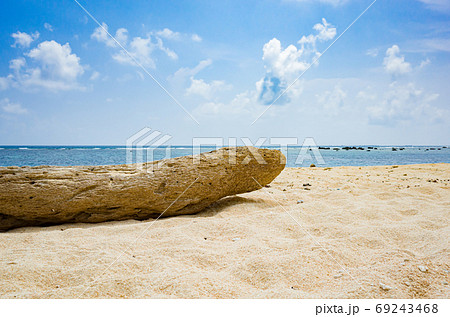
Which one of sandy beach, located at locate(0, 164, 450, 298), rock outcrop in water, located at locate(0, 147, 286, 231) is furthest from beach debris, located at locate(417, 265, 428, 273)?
rock outcrop in water, located at locate(0, 147, 286, 231)

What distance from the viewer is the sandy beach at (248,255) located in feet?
7.95

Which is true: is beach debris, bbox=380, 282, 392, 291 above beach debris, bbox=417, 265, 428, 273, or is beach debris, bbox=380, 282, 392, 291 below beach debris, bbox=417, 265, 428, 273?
below

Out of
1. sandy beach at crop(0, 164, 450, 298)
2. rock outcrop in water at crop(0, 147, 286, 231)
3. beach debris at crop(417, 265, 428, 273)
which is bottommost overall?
sandy beach at crop(0, 164, 450, 298)

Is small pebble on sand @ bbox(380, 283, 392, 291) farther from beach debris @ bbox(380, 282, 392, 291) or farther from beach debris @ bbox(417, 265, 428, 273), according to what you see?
beach debris @ bbox(417, 265, 428, 273)

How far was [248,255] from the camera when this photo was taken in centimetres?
313

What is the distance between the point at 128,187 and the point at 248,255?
8.70ft

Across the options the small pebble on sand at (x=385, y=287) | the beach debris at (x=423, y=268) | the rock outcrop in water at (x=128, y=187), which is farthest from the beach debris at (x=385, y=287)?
the rock outcrop in water at (x=128, y=187)

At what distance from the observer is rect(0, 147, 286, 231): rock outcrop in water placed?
14.8 ft

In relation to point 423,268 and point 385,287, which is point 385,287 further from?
point 423,268

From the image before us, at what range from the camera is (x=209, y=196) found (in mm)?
5285

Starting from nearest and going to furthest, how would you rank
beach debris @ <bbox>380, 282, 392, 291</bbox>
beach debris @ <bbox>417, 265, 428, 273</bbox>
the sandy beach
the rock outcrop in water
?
beach debris @ <bbox>380, 282, 392, 291</bbox>
the sandy beach
beach debris @ <bbox>417, 265, 428, 273</bbox>
the rock outcrop in water

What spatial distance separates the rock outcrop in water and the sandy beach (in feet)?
0.91

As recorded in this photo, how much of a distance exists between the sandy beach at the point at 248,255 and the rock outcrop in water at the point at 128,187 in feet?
0.91

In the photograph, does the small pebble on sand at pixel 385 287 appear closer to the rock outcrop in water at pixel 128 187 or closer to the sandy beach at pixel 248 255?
the sandy beach at pixel 248 255
